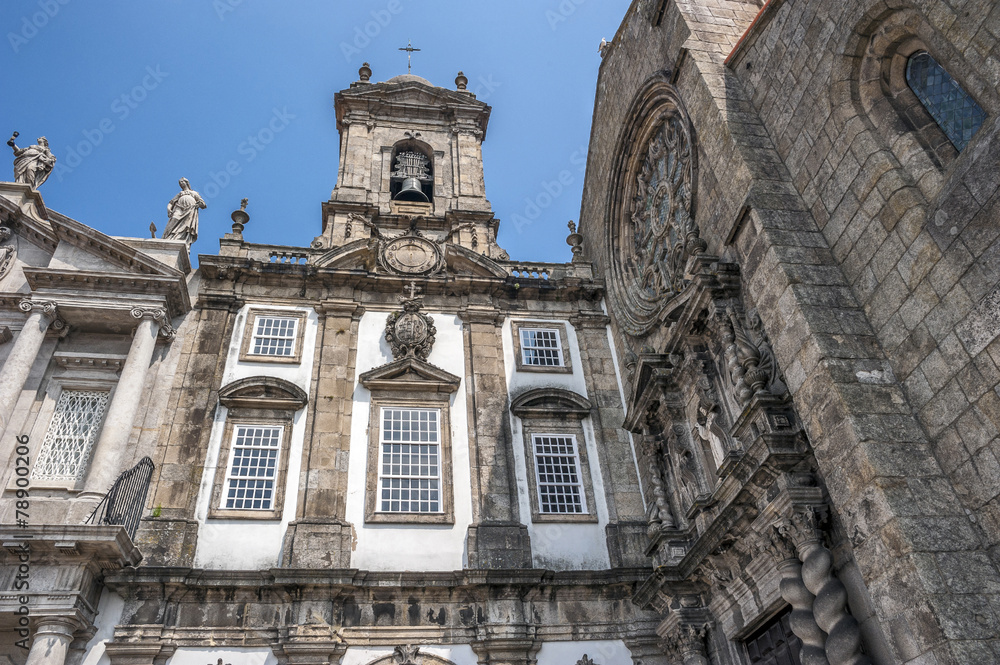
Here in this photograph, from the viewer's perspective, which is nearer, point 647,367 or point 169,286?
point 647,367

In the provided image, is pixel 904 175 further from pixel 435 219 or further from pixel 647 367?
pixel 435 219

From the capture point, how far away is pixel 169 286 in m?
13.8

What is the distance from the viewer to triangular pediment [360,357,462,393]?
1403cm

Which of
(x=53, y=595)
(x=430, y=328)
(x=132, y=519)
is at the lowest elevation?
(x=53, y=595)

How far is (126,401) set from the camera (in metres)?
12.4

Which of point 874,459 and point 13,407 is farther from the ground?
point 13,407

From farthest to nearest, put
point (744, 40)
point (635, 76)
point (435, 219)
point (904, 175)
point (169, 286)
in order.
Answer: point (435, 219)
point (635, 76)
point (169, 286)
point (744, 40)
point (904, 175)

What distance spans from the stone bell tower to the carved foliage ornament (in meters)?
3.36

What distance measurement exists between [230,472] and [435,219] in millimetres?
8375

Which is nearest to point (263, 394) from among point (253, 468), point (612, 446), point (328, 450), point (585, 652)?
point (253, 468)

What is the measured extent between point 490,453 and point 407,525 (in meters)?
2.13

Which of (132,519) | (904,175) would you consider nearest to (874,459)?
(904,175)

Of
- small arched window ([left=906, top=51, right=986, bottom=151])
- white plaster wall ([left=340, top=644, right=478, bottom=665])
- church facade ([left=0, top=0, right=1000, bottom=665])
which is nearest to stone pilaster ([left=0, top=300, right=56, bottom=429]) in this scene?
church facade ([left=0, top=0, right=1000, bottom=665])

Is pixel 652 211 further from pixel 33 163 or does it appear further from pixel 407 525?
pixel 33 163
